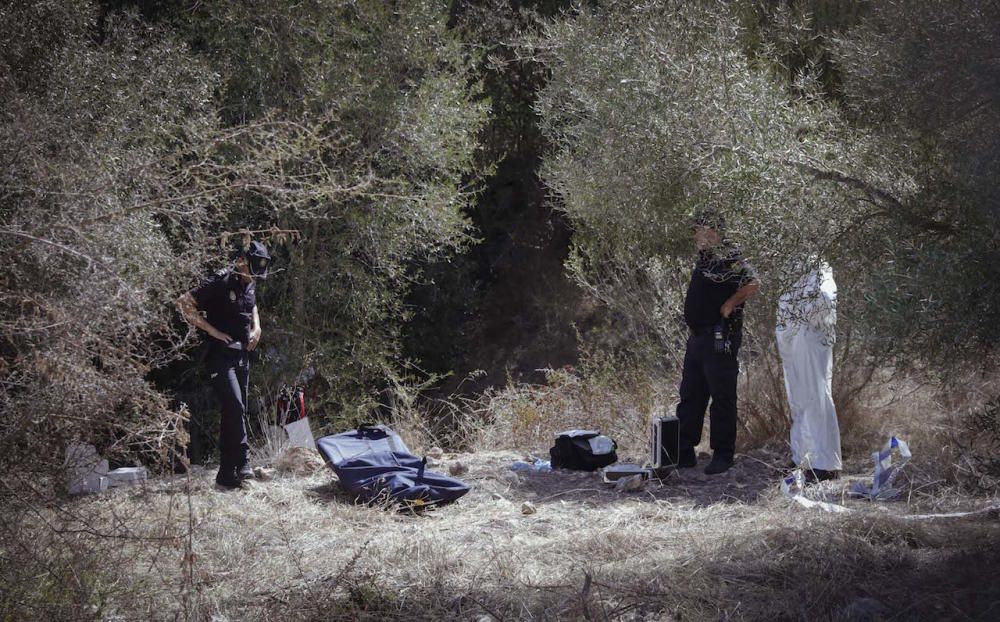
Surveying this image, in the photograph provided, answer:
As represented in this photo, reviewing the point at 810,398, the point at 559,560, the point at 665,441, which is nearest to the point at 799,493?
the point at 810,398

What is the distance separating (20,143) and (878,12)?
13.6 feet

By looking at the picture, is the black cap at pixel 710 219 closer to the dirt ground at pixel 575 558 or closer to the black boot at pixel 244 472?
the dirt ground at pixel 575 558

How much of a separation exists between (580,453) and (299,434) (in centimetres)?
225

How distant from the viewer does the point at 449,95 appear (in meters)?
10.5

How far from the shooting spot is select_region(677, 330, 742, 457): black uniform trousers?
6.76 metres

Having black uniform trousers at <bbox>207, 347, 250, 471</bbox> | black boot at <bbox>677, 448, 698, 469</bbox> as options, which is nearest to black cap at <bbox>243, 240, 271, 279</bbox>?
black uniform trousers at <bbox>207, 347, 250, 471</bbox>

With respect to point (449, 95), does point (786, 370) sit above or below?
below

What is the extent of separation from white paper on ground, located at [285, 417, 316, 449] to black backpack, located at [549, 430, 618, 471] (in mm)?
1968

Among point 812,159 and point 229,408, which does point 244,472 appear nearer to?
point 229,408

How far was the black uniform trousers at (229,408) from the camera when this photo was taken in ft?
21.9

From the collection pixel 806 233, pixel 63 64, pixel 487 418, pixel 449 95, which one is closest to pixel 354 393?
pixel 487 418

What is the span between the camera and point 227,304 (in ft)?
22.0

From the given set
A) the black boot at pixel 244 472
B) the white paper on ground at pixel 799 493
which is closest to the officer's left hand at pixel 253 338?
the black boot at pixel 244 472

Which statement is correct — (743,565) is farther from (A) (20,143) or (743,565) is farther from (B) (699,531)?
(A) (20,143)
